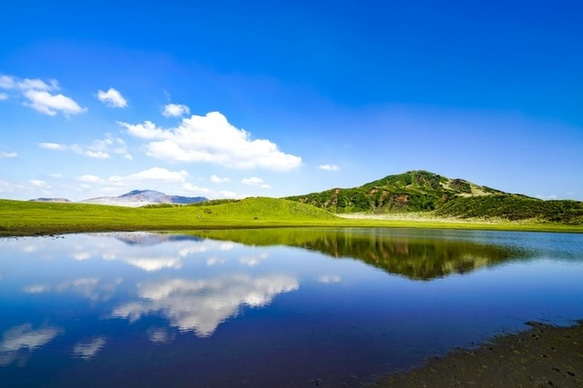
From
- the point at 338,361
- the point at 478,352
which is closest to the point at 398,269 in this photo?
the point at 478,352

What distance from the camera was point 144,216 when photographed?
5241 inches

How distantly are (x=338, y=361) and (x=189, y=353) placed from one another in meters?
6.41

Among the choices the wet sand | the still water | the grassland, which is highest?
the grassland

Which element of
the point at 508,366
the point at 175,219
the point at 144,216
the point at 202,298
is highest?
the point at 144,216

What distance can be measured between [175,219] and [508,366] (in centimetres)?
12573

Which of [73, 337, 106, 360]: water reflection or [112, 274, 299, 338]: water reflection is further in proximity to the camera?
[112, 274, 299, 338]: water reflection

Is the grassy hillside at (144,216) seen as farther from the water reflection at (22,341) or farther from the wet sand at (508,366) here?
A: the wet sand at (508,366)

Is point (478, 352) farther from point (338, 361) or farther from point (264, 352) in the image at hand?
point (264, 352)

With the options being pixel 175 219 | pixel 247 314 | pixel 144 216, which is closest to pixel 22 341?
pixel 247 314

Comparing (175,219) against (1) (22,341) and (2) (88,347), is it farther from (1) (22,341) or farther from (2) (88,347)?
(2) (88,347)

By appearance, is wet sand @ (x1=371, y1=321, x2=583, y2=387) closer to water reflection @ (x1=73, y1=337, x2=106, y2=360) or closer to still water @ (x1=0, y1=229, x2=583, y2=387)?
still water @ (x1=0, y1=229, x2=583, y2=387)

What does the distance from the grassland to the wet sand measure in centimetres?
7480

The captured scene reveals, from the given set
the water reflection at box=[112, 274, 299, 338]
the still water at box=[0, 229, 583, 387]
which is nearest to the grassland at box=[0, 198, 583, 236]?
the still water at box=[0, 229, 583, 387]

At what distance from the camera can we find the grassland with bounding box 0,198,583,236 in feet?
280
